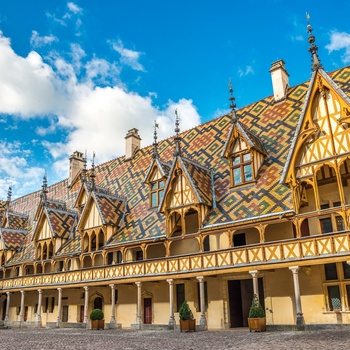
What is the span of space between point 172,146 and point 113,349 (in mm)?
21037

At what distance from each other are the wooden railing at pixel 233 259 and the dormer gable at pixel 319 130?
9.91ft

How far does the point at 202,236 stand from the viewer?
2172 centimetres

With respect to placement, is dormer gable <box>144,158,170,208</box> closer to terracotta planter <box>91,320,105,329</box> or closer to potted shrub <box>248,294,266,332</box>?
terracotta planter <box>91,320,105,329</box>

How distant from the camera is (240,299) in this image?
22.7 metres

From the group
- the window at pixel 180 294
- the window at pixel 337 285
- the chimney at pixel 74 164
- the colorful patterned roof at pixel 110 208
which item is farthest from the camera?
the chimney at pixel 74 164

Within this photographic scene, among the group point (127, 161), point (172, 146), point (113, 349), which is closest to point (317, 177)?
point (113, 349)

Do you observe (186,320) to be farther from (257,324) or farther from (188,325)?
(257,324)

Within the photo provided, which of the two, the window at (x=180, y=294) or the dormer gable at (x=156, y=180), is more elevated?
the dormer gable at (x=156, y=180)

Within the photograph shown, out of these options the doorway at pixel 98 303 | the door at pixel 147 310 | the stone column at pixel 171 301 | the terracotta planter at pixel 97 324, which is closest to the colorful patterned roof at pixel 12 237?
the doorway at pixel 98 303

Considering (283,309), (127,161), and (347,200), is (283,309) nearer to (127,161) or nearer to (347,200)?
(347,200)

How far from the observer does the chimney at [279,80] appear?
27080 millimetres

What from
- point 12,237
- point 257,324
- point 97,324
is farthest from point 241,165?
point 12,237

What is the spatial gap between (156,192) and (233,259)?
9.18 metres

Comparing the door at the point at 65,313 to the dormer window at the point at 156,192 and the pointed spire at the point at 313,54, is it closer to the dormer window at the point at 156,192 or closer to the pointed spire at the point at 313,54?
the dormer window at the point at 156,192
